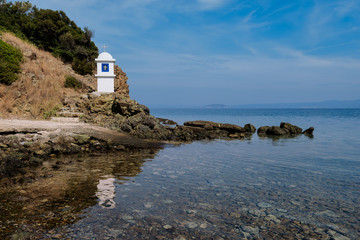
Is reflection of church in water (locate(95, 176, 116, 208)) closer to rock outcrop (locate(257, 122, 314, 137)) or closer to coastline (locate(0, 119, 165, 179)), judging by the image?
coastline (locate(0, 119, 165, 179))

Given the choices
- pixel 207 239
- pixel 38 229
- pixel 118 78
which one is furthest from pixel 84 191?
pixel 118 78

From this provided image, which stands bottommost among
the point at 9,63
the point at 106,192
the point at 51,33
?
the point at 106,192

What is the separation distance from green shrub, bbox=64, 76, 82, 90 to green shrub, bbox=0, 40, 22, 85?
4.44 metres

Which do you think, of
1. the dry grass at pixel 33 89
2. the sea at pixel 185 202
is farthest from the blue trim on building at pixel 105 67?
the sea at pixel 185 202

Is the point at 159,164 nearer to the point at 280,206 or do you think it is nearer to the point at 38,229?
the point at 280,206

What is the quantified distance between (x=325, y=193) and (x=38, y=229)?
8229 mm

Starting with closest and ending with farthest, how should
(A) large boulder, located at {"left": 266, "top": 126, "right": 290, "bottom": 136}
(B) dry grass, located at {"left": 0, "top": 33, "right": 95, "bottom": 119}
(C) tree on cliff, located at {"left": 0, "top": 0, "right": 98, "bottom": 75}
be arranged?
(B) dry grass, located at {"left": 0, "top": 33, "right": 95, "bottom": 119} < (A) large boulder, located at {"left": 266, "top": 126, "right": 290, "bottom": 136} < (C) tree on cliff, located at {"left": 0, "top": 0, "right": 98, "bottom": 75}

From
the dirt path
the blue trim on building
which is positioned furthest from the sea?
the blue trim on building

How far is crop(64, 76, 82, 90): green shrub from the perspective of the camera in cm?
2678

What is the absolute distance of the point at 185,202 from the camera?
24.7 feet

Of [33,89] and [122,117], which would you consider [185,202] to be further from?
[33,89]

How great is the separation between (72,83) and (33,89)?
209 inches

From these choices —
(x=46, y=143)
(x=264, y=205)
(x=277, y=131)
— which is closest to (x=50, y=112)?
(x=46, y=143)

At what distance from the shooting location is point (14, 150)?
40.7 feet
